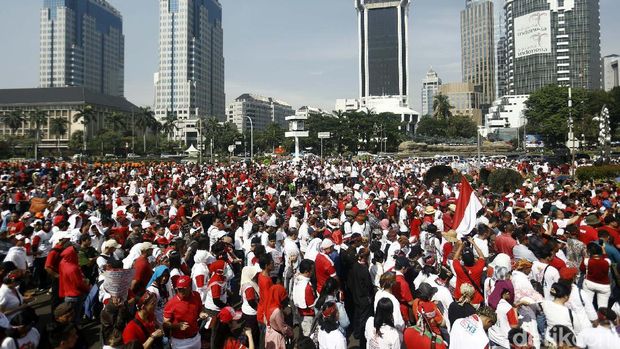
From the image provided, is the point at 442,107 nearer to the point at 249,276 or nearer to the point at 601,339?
the point at 249,276

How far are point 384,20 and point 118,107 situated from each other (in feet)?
369

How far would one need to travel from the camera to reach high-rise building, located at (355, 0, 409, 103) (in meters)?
190

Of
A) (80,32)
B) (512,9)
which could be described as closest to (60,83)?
(80,32)

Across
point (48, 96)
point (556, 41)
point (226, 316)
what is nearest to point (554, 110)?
point (556, 41)

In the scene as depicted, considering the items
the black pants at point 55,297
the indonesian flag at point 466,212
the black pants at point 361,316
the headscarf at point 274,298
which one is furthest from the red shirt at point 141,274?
the indonesian flag at point 466,212

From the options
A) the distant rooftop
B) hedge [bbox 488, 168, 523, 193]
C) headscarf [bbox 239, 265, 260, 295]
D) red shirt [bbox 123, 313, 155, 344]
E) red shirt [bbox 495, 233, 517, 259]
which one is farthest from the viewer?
the distant rooftop

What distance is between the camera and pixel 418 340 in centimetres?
448

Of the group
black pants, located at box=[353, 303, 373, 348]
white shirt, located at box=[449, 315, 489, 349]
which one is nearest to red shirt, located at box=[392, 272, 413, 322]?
black pants, located at box=[353, 303, 373, 348]

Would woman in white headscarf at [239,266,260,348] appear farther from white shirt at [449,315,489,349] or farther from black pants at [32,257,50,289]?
black pants at [32,257,50,289]

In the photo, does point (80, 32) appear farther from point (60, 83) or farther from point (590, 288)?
point (590, 288)

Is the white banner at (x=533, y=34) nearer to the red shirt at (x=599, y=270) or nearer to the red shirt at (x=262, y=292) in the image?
the red shirt at (x=599, y=270)

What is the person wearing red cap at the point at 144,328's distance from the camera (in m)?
4.67

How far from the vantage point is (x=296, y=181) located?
2516 cm

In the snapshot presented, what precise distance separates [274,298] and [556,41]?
465ft
